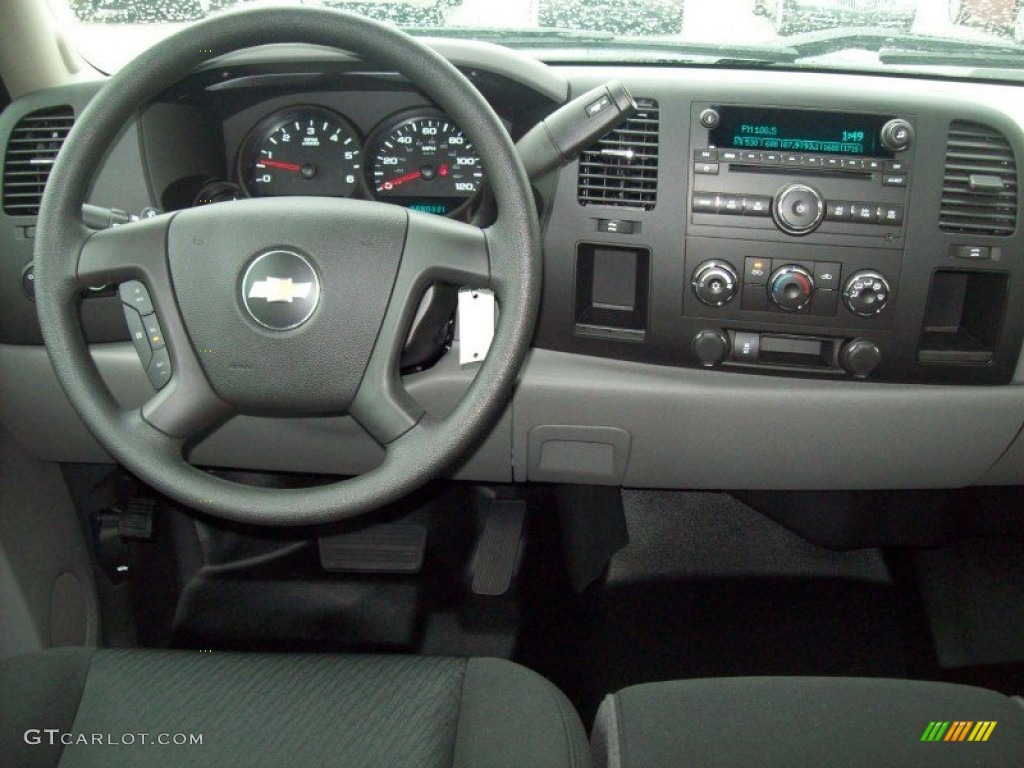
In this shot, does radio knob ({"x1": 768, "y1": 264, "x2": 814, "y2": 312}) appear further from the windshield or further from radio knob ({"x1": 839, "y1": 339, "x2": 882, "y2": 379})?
the windshield

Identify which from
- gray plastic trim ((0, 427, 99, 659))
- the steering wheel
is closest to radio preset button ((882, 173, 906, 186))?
the steering wheel

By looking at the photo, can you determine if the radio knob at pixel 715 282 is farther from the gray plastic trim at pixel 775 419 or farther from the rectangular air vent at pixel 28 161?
the rectangular air vent at pixel 28 161

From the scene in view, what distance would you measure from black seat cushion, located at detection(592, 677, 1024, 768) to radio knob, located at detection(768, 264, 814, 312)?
0.61 m

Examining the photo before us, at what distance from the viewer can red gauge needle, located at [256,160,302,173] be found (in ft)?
5.13

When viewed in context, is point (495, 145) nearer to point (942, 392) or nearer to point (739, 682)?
point (739, 682)

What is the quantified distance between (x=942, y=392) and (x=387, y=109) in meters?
1.09

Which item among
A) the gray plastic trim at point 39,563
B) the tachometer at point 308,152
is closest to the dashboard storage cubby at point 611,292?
the tachometer at point 308,152

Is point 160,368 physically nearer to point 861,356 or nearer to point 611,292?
point 611,292

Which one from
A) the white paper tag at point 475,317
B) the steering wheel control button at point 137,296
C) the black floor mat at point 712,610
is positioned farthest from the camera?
the black floor mat at point 712,610

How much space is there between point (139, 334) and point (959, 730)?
1.14 m

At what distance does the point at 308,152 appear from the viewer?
156 cm

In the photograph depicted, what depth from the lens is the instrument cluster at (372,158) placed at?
5.00 ft

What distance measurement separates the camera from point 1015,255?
4.55 feet
